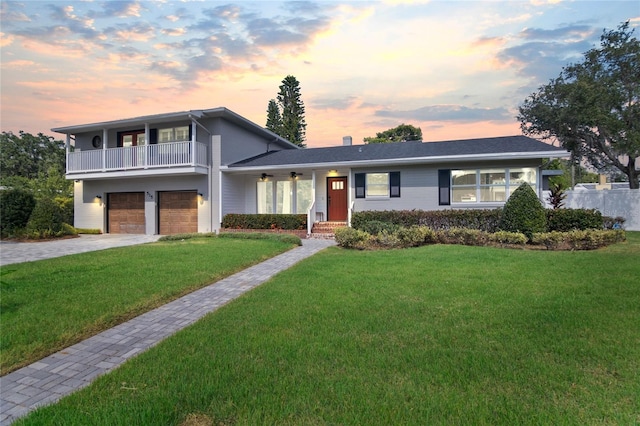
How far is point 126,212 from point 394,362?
59.6 ft

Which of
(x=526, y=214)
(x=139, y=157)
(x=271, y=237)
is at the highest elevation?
(x=139, y=157)

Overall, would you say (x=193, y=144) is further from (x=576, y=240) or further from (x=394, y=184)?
(x=576, y=240)

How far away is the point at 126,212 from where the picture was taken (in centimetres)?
1759

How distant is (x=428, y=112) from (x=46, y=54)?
16.8 meters

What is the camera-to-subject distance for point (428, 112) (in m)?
18.9

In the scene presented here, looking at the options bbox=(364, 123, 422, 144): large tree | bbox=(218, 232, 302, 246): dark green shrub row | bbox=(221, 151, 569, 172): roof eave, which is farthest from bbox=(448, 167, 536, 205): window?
bbox=(364, 123, 422, 144): large tree

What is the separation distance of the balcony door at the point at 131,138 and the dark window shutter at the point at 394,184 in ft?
40.4

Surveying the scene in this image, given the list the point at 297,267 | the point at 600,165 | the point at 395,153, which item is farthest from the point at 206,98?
the point at 600,165

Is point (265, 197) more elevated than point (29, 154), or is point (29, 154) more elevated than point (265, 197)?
point (29, 154)

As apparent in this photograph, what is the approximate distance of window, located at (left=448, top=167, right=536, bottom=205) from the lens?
13.0m

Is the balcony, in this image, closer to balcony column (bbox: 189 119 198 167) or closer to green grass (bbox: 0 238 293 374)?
balcony column (bbox: 189 119 198 167)

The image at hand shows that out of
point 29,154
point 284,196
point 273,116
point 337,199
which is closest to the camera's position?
point 337,199

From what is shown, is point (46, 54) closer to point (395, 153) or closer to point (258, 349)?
point (258, 349)

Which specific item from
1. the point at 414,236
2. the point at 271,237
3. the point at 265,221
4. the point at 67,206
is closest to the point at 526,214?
the point at 414,236
